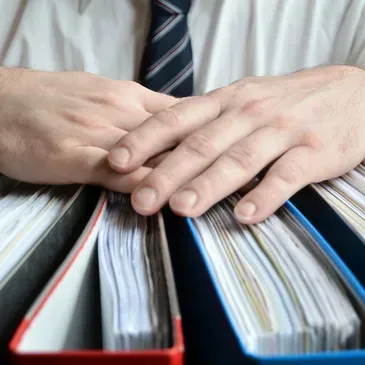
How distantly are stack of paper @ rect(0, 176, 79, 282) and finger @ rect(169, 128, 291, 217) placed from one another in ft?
0.39

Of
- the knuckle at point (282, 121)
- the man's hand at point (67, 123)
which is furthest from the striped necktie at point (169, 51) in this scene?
the knuckle at point (282, 121)

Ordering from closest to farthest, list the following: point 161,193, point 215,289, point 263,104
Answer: point 215,289 < point 161,193 < point 263,104

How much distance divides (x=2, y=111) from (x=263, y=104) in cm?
33

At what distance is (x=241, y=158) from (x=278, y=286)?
18 cm

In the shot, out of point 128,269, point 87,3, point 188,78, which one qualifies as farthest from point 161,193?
point 87,3

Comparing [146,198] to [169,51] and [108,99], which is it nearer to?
[108,99]

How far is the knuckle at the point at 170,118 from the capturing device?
21.9 inches

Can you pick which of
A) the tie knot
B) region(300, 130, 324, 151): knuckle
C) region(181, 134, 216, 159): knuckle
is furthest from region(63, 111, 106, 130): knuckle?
the tie knot

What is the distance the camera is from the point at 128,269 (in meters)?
0.41

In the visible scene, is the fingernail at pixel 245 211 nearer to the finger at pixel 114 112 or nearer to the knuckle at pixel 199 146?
the knuckle at pixel 199 146

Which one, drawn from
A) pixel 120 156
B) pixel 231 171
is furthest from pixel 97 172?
pixel 231 171

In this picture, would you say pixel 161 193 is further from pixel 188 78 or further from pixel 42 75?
pixel 188 78

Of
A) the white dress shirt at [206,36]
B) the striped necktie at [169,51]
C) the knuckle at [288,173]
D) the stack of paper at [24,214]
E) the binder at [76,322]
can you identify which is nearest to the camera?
the binder at [76,322]

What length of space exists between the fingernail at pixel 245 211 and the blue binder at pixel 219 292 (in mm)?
40
